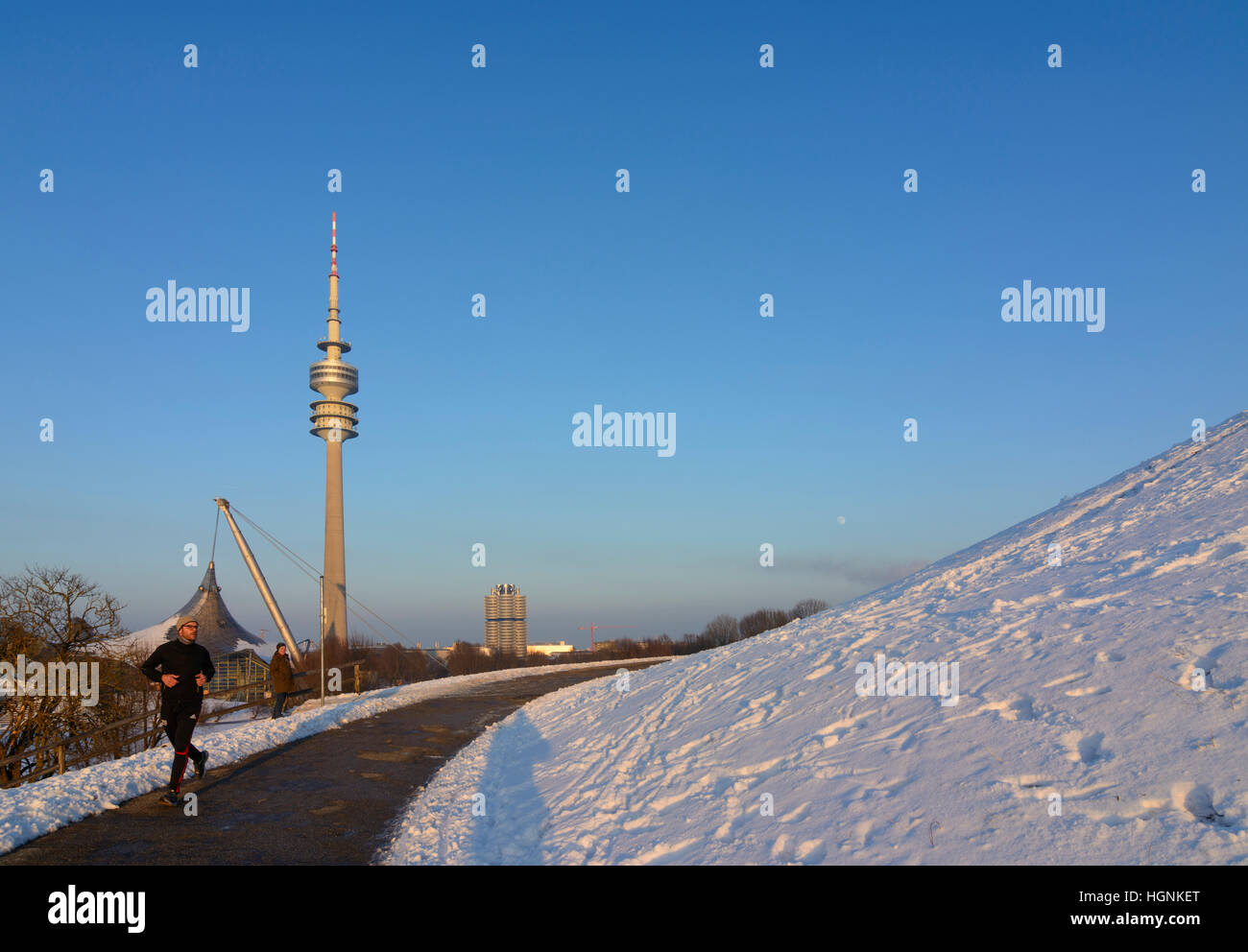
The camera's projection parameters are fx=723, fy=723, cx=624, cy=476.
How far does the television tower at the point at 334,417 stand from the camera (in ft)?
373

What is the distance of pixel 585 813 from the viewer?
9.06m

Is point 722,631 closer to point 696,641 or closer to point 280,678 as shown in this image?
point 696,641

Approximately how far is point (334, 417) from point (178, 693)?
383 ft

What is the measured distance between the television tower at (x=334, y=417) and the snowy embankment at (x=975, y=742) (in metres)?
108

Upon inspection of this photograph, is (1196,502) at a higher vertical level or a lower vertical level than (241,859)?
higher

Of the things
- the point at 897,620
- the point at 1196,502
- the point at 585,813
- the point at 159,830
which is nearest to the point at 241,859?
the point at 159,830

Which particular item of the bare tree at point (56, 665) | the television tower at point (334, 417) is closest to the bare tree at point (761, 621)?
the bare tree at point (56, 665)

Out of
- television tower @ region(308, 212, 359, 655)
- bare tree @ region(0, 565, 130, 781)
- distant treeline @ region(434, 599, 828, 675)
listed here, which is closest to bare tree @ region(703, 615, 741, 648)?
distant treeline @ region(434, 599, 828, 675)

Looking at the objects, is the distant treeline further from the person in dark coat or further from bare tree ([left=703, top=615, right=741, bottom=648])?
the person in dark coat

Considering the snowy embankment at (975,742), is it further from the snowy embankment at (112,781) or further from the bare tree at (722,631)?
the bare tree at (722,631)

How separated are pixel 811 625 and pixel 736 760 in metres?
7.84

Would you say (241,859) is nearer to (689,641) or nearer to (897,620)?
(897,620)

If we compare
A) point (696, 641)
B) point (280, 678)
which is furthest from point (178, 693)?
point (696, 641)
